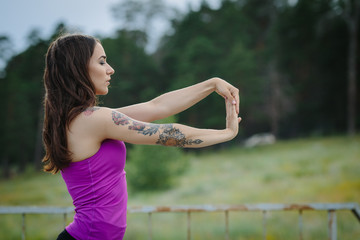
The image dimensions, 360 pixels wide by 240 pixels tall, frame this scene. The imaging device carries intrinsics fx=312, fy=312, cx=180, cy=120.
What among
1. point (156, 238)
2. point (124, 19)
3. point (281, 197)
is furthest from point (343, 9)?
point (156, 238)

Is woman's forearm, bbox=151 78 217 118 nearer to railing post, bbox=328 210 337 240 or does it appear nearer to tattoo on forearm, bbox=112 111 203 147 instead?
tattoo on forearm, bbox=112 111 203 147

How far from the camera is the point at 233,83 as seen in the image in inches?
979

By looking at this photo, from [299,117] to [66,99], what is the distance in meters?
27.1

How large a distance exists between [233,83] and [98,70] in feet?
79.2

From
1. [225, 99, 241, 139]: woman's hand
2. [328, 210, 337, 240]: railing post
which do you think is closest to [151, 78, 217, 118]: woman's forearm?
[225, 99, 241, 139]: woman's hand

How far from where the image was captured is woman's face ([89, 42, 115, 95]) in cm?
131

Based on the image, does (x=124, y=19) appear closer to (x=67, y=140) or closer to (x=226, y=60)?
(x=226, y=60)

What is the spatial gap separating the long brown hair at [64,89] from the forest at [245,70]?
841 inches

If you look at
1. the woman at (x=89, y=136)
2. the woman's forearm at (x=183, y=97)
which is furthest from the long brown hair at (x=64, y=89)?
the woman's forearm at (x=183, y=97)

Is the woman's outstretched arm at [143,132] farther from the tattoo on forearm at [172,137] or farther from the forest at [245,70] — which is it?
the forest at [245,70]

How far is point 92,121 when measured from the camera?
1.21 m

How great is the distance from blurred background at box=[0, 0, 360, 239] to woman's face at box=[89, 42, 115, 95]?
39.4ft

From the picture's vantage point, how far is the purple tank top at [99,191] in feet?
4.10

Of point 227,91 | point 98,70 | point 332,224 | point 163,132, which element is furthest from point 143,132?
point 332,224
